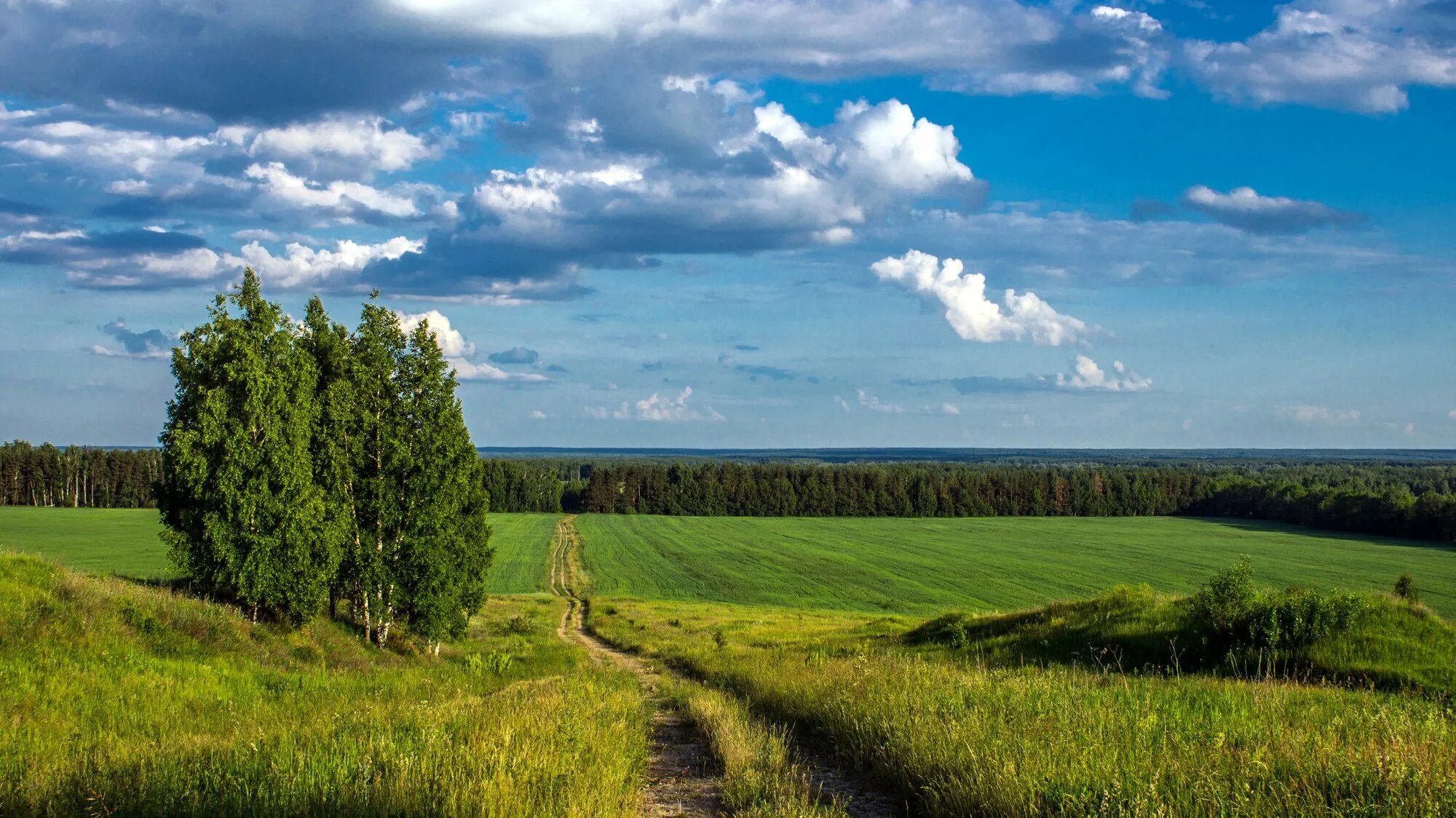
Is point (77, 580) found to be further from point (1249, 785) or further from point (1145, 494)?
point (1145, 494)

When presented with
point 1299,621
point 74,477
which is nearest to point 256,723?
point 1299,621

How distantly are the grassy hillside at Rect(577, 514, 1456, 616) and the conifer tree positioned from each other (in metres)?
35.6

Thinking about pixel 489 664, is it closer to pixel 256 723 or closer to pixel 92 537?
pixel 256 723

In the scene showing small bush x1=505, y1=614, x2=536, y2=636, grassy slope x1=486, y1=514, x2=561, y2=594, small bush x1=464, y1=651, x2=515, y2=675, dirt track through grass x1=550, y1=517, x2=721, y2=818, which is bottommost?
grassy slope x1=486, y1=514, x2=561, y2=594

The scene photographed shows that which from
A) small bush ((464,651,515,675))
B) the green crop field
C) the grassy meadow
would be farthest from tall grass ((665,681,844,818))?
the green crop field

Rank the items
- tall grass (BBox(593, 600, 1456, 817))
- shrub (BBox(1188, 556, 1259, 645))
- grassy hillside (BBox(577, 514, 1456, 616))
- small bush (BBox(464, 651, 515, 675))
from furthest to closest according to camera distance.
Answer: grassy hillside (BBox(577, 514, 1456, 616)) → small bush (BBox(464, 651, 515, 675)) → shrub (BBox(1188, 556, 1259, 645)) → tall grass (BBox(593, 600, 1456, 817))

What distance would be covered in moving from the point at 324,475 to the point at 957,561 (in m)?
64.7

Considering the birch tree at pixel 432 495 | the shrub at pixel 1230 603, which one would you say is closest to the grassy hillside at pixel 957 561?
the birch tree at pixel 432 495

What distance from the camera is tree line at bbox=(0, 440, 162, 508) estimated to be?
120 meters

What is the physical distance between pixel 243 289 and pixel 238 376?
3.10 m

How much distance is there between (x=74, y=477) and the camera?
414ft

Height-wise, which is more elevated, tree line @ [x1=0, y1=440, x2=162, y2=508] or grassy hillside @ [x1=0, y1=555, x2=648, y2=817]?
grassy hillside @ [x1=0, y1=555, x2=648, y2=817]

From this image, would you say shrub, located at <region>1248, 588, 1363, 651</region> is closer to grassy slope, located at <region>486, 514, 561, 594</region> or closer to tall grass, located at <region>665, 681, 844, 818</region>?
tall grass, located at <region>665, 681, 844, 818</region>

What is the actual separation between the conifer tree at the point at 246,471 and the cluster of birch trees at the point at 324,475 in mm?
39
